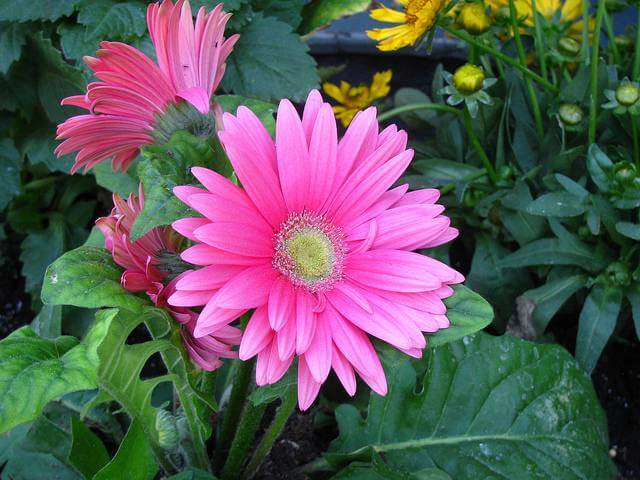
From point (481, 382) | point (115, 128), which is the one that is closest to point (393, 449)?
point (481, 382)

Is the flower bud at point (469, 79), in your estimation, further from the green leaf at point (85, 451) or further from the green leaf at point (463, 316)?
the green leaf at point (85, 451)

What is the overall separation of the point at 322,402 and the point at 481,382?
0.24m

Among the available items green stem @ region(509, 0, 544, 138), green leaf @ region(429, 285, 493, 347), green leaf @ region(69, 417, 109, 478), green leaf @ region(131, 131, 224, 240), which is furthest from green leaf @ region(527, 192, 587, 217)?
green leaf @ region(69, 417, 109, 478)

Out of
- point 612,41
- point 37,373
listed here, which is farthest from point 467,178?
point 37,373

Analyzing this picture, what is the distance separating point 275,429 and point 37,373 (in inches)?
12.6

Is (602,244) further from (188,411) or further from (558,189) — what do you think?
(188,411)

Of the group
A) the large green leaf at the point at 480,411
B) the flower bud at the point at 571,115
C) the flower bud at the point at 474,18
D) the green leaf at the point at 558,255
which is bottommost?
the large green leaf at the point at 480,411

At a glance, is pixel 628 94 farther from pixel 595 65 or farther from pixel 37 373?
pixel 37 373

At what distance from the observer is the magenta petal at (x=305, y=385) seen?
0.58m

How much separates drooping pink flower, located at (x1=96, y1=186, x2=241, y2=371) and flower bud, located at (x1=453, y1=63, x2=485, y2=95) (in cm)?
41

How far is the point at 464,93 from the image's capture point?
91cm

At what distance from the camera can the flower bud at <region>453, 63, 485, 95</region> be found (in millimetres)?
896

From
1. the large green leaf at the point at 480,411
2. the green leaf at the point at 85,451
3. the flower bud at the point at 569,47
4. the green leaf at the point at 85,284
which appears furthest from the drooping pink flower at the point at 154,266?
the flower bud at the point at 569,47

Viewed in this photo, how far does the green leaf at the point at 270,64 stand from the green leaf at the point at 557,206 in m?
0.34
